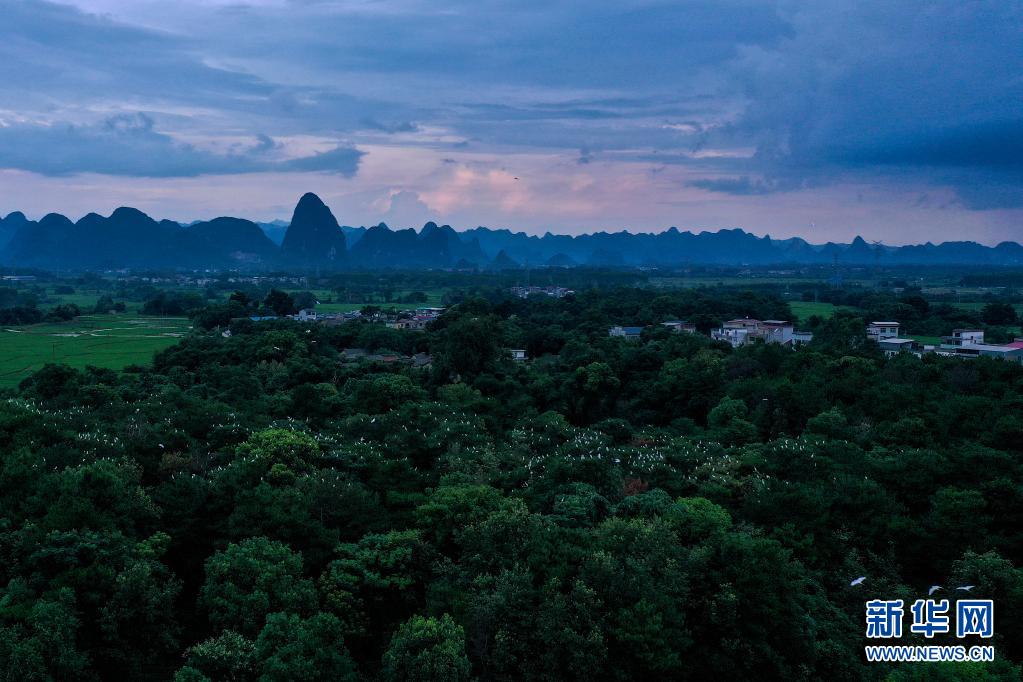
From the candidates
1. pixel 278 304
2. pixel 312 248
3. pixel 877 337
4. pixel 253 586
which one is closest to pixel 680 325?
pixel 877 337

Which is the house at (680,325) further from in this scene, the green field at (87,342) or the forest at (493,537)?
the green field at (87,342)

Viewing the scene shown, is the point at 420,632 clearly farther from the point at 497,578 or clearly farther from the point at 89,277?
the point at 89,277

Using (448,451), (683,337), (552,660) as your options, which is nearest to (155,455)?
(448,451)

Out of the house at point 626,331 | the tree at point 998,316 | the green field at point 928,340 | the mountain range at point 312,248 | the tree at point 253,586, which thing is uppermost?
the mountain range at point 312,248

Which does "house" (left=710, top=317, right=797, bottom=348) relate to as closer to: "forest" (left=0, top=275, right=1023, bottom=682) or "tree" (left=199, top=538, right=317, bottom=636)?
"forest" (left=0, top=275, right=1023, bottom=682)

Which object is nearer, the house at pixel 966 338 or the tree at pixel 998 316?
the house at pixel 966 338

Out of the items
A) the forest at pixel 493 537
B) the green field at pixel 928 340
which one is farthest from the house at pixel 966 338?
the forest at pixel 493 537
